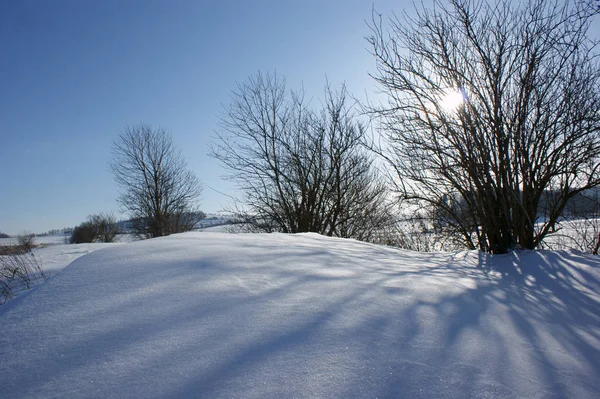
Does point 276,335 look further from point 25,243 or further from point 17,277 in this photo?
point 25,243

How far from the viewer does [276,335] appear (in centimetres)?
117

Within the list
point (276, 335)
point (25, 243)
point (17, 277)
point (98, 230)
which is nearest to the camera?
point (276, 335)

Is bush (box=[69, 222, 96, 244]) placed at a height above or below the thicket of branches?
above

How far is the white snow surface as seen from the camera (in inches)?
36.6

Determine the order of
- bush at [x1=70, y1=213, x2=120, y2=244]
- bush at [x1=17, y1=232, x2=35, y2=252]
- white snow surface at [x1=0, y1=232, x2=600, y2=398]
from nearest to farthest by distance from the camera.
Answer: white snow surface at [x1=0, y1=232, x2=600, y2=398]
bush at [x1=17, y1=232, x2=35, y2=252]
bush at [x1=70, y1=213, x2=120, y2=244]

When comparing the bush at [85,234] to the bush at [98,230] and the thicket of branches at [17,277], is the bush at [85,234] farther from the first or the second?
the thicket of branches at [17,277]

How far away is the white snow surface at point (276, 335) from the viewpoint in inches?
36.6

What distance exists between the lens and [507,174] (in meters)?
4.12

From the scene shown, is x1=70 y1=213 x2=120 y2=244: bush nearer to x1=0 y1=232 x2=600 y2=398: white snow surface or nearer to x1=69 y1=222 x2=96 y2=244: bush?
x1=69 y1=222 x2=96 y2=244: bush

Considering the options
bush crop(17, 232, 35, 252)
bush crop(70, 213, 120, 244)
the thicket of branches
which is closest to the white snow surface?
the thicket of branches

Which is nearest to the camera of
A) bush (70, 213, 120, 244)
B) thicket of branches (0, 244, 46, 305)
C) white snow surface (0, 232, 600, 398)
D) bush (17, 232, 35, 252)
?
white snow surface (0, 232, 600, 398)

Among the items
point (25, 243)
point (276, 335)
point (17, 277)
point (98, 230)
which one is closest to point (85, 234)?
point (98, 230)

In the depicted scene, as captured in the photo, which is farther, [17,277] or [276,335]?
[17,277]

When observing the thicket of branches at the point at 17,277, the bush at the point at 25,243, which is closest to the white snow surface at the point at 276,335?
the thicket of branches at the point at 17,277
